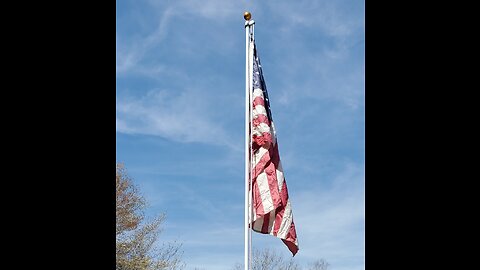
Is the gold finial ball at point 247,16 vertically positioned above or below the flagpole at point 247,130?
above

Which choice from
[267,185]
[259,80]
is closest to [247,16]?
[259,80]

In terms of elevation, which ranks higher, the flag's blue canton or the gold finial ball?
the gold finial ball

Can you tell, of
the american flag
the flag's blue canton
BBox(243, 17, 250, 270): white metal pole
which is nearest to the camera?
BBox(243, 17, 250, 270): white metal pole

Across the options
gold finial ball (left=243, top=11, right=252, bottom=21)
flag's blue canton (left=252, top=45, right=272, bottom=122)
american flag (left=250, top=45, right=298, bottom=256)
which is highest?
gold finial ball (left=243, top=11, right=252, bottom=21)

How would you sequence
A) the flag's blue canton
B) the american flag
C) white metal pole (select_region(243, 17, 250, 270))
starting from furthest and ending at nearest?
the flag's blue canton → the american flag → white metal pole (select_region(243, 17, 250, 270))

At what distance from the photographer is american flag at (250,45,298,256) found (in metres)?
6.58

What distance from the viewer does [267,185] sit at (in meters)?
6.66

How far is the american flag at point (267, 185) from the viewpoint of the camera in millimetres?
6584
